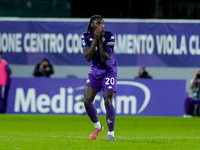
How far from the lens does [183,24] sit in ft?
65.9

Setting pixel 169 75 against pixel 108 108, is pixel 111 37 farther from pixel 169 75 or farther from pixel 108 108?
pixel 169 75

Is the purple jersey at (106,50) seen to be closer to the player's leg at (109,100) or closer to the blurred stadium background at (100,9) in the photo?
the player's leg at (109,100)

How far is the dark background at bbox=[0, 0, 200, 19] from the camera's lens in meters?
27.0

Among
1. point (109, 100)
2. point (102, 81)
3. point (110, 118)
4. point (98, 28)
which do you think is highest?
point (98, 28)

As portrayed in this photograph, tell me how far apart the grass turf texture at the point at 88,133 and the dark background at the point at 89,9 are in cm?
887

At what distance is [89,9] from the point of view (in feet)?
90.0

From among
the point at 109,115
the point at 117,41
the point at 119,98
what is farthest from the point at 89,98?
the point at 117,41

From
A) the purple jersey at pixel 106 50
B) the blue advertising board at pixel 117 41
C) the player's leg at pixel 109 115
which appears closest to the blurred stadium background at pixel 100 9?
the blue advertising board at pixel 117 41

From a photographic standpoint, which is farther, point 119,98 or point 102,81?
point 119,98

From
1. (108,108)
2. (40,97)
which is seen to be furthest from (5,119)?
(108,108)

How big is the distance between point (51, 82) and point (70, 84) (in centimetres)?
61

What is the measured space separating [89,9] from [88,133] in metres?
14.6

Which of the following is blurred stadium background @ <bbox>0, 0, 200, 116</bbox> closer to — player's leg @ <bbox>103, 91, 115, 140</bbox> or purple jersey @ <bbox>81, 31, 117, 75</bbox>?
purple jersey @ <bbox>81, 31, 117, 75</bbox>

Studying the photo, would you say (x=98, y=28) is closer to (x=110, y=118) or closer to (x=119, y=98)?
(x=110, y=118)
